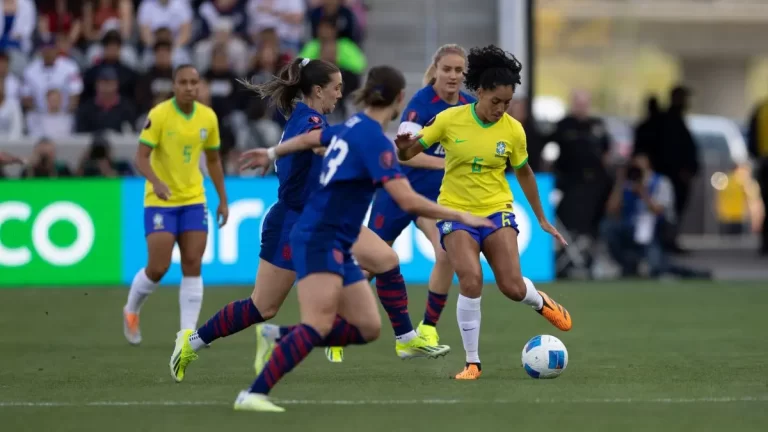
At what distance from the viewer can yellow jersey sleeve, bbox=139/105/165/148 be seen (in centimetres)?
1134

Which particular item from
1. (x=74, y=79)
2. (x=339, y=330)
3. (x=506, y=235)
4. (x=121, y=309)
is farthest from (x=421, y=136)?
(x=74, y=79)

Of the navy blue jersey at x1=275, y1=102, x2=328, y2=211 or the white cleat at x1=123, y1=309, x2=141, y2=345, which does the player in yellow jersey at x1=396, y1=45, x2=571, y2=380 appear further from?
the white cleat at x1=123, y1=309, x2=141, y2=345

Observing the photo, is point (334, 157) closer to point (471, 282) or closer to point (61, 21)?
point (471, 282)

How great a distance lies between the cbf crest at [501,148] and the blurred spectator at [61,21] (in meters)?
12.3

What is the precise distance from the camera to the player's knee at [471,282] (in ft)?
30.3

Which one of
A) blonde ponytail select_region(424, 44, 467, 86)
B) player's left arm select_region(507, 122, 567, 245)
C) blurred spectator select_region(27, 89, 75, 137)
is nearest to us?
player's left arm select_region(507, 122, 567, 245)

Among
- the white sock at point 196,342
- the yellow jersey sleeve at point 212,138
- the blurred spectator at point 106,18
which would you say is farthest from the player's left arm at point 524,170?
the blurred spectator at point 106,18

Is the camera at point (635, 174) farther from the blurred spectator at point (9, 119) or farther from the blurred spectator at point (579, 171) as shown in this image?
the blurred spectator at point (9, 119)

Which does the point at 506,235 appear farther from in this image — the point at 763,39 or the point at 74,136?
the point at 763,39

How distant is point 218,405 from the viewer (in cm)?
789

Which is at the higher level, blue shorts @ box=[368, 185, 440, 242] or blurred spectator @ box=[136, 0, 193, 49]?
blurred spectator @ box=[136, 0, 193, 49]

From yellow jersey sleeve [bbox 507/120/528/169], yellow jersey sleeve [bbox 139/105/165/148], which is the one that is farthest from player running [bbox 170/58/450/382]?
yellow jersey sleeve [bbox 139/105/165/148]

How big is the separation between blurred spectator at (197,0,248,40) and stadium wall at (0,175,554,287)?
12.7ft

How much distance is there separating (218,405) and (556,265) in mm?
11467
